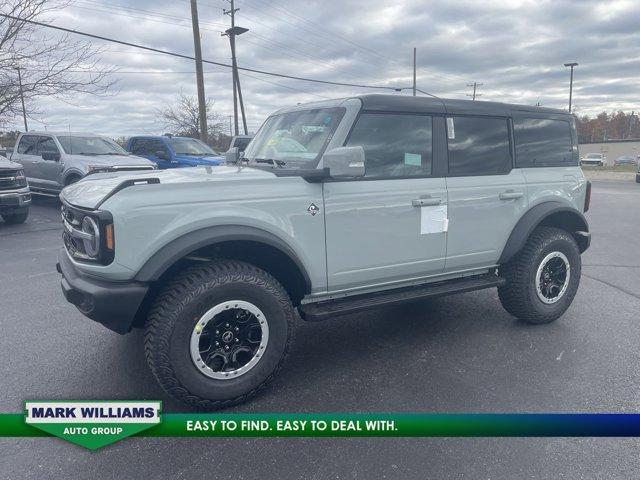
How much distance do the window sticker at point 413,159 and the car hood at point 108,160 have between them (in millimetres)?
8403

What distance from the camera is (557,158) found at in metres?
4.42

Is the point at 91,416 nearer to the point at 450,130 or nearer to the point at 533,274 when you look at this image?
the point at 450,130

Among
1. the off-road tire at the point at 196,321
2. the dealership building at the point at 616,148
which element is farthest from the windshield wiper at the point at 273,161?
the dealership building at the point at 616,148

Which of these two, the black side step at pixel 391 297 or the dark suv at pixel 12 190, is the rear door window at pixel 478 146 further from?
the dark suv at pixel 12 190

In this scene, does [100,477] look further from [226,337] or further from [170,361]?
[226,337]

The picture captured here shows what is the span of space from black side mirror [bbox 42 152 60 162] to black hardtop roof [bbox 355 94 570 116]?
32.8 feet

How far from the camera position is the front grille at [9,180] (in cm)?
922

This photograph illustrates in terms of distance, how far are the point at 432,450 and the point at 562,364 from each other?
5.30 ft

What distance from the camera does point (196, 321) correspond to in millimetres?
2785

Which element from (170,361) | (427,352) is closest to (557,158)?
(427,352)

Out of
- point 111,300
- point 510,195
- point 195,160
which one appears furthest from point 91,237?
point 195,160

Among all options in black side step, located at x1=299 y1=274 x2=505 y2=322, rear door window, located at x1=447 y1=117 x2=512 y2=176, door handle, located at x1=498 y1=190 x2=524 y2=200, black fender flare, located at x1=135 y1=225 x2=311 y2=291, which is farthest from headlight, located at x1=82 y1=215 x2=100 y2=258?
door handle, located at x1=498 y1=190 x2=524 y2=200

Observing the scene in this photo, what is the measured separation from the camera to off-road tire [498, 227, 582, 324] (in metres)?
4.16

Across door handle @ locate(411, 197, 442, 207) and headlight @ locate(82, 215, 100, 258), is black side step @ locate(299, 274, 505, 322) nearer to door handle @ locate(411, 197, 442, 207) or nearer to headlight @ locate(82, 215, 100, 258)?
door handle @ locate(411, 197, 442, 207)
